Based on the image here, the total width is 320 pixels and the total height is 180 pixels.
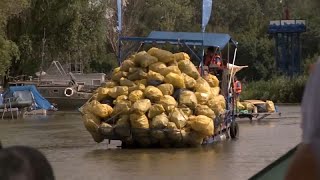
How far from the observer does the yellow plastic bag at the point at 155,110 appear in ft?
47.9

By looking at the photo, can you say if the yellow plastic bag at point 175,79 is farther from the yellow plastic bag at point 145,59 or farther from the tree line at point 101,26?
the tree line at point 101,26

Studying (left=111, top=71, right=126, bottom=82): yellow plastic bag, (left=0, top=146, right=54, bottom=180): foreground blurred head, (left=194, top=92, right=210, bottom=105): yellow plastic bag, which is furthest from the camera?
(left=111, top=71, right=126, bottom=82): yellow plastic bag

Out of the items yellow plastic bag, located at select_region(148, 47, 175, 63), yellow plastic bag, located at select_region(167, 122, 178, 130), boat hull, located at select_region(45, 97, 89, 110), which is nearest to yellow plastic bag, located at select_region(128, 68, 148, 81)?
yellow plastic bag, located at select_region(148, 47, 175, 63)

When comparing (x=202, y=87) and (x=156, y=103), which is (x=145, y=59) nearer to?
(x=156, y=103)

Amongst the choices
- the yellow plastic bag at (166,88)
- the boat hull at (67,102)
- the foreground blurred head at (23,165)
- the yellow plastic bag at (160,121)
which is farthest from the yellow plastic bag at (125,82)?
the boat hull at (67,102)

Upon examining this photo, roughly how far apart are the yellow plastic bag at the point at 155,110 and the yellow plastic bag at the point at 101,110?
84 centimetres

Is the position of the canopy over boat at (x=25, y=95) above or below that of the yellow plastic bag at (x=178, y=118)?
below

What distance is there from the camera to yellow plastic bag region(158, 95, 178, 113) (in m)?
14.6

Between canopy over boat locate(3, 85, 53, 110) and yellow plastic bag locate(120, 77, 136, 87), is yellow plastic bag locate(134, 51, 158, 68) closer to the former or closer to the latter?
yellow plastic bag locate(120, 77, 136, 87)

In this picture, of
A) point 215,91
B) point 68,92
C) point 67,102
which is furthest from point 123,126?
point 67,102

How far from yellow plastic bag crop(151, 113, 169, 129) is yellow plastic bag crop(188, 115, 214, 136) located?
0.50m

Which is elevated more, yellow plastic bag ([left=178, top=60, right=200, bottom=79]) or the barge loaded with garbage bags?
yellow plastic bag ([left=178, top=60, right=200, bottom=79])

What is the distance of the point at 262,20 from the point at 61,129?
59867 mm

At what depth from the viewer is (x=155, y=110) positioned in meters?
14.6
